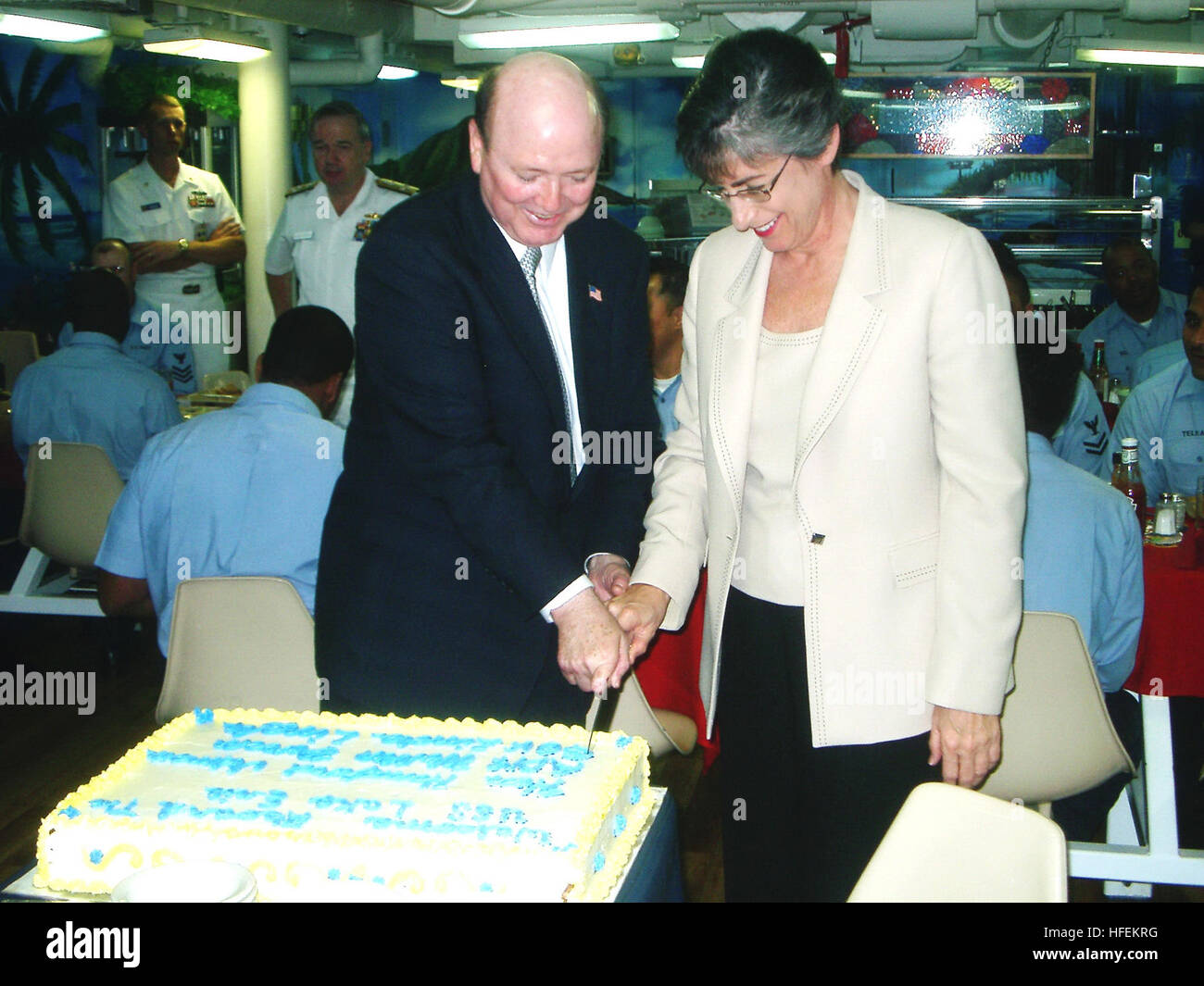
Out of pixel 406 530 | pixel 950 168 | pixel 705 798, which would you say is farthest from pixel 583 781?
pixel 950 168

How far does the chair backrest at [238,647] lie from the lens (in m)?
2.40

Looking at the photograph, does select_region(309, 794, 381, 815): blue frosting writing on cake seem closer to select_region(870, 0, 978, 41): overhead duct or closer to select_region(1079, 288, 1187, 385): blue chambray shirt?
select_region(1079, 288, 1187, 385): blue chambray shirt

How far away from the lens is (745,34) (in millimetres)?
1635

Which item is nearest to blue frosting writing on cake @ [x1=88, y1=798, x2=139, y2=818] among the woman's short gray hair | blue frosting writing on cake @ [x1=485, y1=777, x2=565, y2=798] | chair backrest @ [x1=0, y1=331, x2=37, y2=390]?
blue frosting writing on cake @ [x1=485, y1=777, x2=565, y2=798]

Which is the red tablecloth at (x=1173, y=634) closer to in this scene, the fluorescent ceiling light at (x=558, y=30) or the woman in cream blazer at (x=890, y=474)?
the woman in cream blazer at (x=890, y=474)

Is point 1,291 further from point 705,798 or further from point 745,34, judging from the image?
point 745,34

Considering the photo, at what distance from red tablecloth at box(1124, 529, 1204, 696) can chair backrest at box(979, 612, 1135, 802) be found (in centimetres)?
42

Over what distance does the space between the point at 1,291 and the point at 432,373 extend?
389 inches

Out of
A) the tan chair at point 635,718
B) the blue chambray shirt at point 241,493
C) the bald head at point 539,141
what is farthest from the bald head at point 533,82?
the blue chambray shirt at point 241,493

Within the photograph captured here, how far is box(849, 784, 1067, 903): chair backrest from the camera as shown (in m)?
1.43

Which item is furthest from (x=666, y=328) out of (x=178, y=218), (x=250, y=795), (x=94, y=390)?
(x=178, y=218)

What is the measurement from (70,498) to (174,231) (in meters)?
3.26

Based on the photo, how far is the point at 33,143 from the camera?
10.1 metres

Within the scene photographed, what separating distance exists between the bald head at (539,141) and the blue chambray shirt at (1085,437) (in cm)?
288
